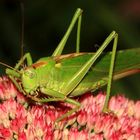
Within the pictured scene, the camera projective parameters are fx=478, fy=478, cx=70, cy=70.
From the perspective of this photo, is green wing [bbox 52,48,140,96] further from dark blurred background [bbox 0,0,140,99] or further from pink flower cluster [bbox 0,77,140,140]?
dark blurred background [bbox 0,0,140,99]

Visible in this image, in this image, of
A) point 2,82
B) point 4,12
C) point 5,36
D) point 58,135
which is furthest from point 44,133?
point 4,12

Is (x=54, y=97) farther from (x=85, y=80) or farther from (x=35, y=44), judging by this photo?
(x=35, y=44)

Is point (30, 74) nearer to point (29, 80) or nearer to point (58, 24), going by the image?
point (29, 80)

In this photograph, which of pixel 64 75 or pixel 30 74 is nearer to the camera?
pixel 30 74

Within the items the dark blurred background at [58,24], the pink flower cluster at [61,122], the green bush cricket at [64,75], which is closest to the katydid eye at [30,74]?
the green bush cricket at [64,75]

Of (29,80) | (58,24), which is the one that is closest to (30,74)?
(29,80)

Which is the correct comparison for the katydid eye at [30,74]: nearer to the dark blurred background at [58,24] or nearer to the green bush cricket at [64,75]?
the green bush cricket at [64,75]

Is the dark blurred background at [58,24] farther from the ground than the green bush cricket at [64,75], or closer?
farther from the ground

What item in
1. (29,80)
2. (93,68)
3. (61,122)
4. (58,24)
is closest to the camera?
(29,80)
